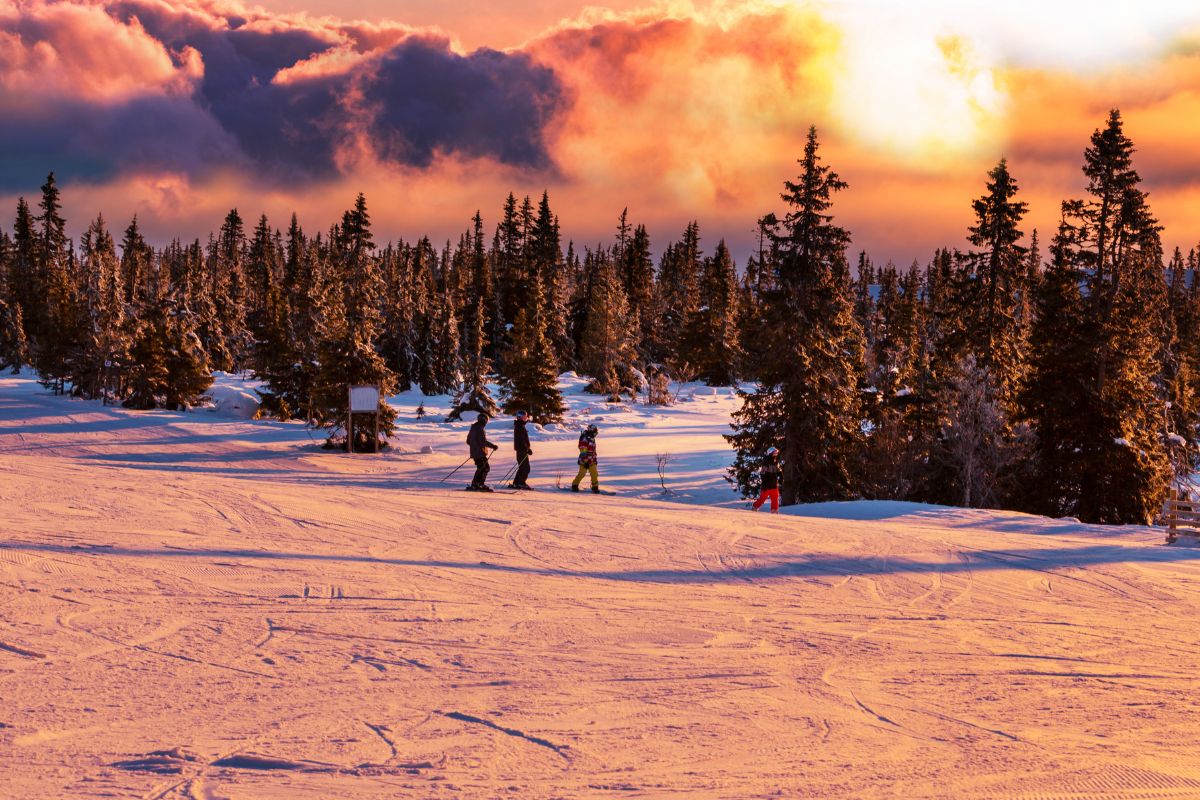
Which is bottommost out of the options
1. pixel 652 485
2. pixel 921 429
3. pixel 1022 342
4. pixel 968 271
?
pixel 652 485

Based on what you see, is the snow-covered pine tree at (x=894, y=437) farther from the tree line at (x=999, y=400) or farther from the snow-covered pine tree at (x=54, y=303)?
the snow-covered pine tree at (x=54, y=303)

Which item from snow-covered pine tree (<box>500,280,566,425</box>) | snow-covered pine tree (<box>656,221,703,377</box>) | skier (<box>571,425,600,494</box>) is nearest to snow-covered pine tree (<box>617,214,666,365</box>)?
snow-covered pine tree (<box>656,221,703,377</box>)

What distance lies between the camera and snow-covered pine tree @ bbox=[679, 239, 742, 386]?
68188 mm

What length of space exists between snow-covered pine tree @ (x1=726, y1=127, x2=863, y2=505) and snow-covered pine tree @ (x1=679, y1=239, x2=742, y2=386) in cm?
3869

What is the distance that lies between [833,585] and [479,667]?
5.38m

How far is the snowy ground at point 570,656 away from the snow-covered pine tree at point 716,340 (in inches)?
2092

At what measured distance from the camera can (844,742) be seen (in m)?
5.48

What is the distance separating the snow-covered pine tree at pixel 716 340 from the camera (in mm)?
68188

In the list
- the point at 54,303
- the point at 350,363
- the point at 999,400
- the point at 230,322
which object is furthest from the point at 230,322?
the point at 999,400

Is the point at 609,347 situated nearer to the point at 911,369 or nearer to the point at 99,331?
the point at 911,369

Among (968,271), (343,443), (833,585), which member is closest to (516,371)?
(343,443)

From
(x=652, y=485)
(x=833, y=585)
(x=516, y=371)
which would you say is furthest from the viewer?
(x=516, y=371)

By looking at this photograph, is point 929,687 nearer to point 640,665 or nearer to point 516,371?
point 640,665

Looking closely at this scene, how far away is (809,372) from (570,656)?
2152 cm
